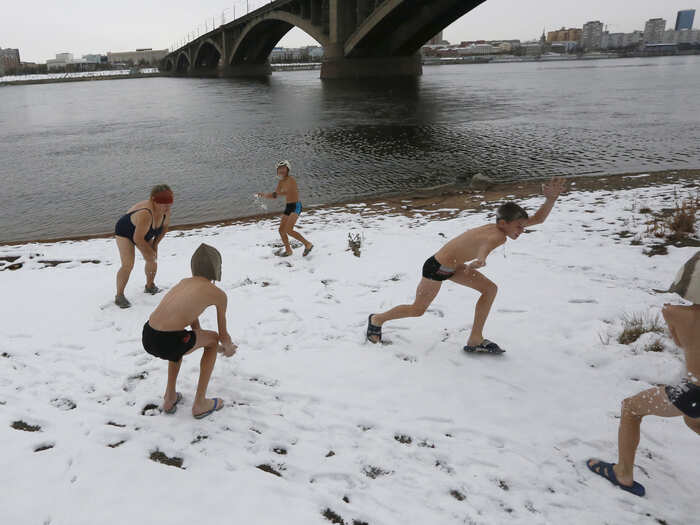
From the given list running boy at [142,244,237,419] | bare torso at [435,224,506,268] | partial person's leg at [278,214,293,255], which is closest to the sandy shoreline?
partial person's leg at [278,214,293,255]

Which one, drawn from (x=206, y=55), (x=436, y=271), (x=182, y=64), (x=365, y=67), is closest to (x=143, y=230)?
(x=436, y=271)

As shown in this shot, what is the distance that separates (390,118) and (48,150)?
2025cm

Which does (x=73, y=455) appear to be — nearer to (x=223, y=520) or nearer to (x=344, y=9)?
(x=223, y=520)

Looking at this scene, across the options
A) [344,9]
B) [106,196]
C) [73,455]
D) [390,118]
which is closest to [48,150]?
[106,196]

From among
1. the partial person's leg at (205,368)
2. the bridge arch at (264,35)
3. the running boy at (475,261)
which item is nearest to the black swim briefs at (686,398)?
the running boy at (475,261)

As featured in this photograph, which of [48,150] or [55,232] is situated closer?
[55,232]

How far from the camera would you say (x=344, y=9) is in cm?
5897

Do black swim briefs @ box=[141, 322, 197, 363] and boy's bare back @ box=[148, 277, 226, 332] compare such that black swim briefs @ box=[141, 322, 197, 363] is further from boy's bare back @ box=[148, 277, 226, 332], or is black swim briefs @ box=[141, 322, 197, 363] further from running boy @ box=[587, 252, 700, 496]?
running boy @ box=[587, 252, 700, 496]

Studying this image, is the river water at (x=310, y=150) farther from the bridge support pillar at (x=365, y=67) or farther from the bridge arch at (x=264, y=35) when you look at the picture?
the bridge arch at (x=264, y=35)

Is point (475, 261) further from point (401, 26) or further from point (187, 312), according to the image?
point (401, 26)

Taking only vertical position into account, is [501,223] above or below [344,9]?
below

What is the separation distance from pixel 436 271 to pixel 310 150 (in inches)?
727

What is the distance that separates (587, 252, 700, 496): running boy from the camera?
2.56m

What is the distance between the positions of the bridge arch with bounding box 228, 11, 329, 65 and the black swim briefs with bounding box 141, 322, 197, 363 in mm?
67517
